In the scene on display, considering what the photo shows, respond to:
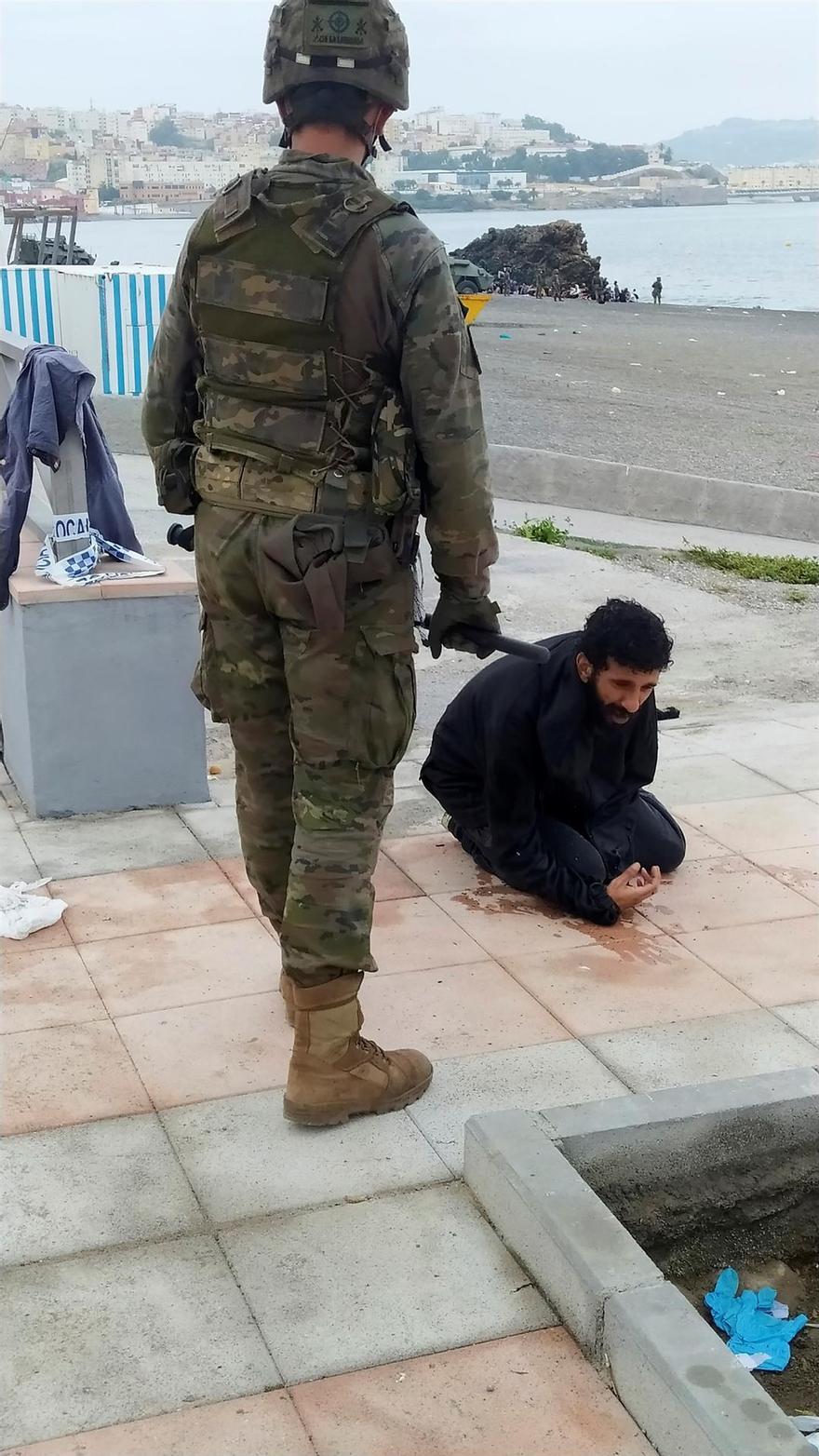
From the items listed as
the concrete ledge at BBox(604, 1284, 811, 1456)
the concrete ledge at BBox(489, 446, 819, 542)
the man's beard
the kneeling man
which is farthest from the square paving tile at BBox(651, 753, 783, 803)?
the concrete ledge at BBox(489, 446, 819, 542)

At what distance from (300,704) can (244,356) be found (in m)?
0.69

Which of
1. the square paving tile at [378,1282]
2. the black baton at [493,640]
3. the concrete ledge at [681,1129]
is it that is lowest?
the square paving tile at [378,1282]

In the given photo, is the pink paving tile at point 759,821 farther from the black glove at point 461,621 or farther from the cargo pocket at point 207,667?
the cargo pocket at point 207,667

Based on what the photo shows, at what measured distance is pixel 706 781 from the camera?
546 cm

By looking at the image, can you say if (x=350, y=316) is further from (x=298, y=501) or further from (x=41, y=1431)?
(x=41, y=1431)

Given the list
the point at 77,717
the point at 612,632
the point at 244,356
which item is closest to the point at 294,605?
the point at 244,356

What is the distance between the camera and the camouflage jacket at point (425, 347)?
111 inches

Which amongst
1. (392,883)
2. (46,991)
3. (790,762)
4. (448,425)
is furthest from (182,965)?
(790,762)

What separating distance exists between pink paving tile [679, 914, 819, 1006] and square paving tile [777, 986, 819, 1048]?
3 cm

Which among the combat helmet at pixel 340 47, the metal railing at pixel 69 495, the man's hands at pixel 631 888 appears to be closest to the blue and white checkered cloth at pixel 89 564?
the metal railing at pixel 69 495

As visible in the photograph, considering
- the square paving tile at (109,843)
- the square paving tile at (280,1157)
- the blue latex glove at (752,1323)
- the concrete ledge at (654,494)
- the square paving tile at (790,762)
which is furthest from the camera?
the concrete ledge at (654,494)

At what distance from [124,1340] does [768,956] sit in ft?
7.01

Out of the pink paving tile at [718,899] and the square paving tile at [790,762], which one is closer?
the pink paving tile at [718,899]

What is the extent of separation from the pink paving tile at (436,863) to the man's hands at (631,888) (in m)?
0.46
